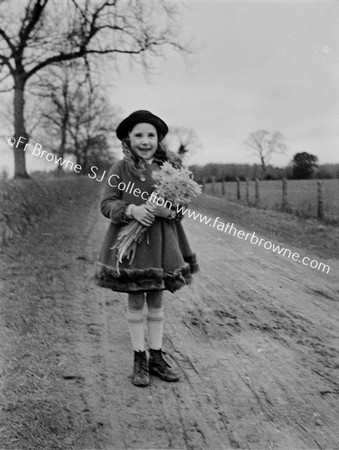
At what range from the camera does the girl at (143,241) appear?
2916mm

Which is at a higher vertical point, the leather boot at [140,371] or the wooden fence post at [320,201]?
the wooden fence post at [320,201]

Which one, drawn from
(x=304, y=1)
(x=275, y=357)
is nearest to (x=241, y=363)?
(x=275, y=357)

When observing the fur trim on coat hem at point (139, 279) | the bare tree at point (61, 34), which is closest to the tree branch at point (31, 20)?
the bare tree at point (61, 34)

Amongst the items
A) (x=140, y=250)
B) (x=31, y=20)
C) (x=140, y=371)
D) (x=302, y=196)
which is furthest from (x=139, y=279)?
(x=302, y=196)

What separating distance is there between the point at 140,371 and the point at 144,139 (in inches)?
57.7

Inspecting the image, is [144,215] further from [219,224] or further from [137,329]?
[219,224]

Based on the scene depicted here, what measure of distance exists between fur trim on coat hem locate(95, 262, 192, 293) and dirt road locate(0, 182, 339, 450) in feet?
1.94

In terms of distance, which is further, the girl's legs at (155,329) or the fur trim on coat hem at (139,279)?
the girl's legs at (155,329)

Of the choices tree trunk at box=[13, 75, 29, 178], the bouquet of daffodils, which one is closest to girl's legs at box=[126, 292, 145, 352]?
the bouquet of daffodils

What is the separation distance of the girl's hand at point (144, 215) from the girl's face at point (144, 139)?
0.40 metres

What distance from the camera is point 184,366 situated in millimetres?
3191

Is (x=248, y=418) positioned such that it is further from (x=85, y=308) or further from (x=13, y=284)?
(x=13, y=284)

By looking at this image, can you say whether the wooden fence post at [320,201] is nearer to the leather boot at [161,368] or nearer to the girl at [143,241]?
the girl at [143,241]

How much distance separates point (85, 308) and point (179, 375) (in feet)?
4.98
